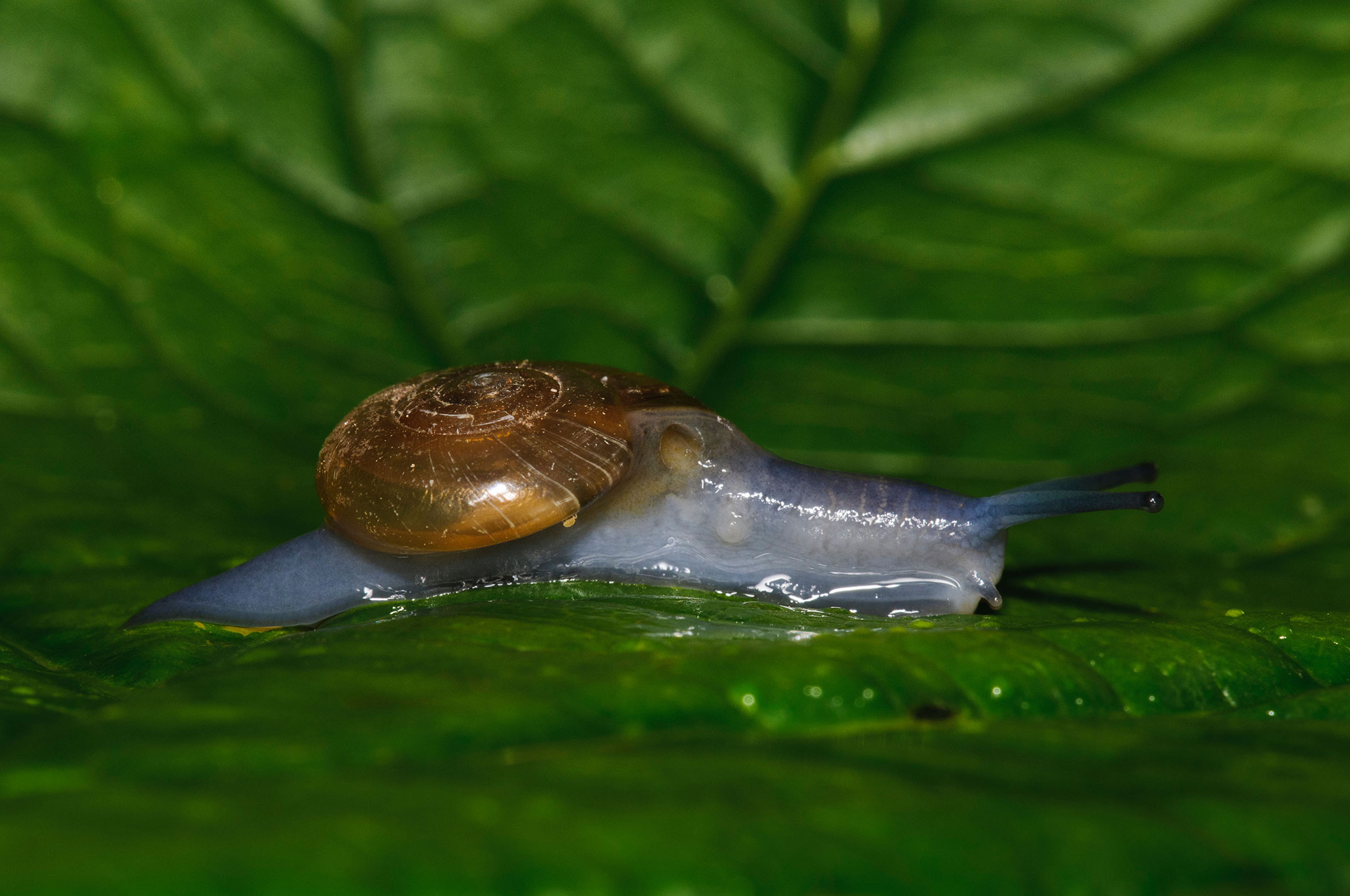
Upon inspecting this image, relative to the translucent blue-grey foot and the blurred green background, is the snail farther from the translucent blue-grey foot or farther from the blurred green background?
the blurred green background

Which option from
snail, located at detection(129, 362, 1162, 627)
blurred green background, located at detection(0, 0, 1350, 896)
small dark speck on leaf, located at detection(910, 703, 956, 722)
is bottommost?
small dark speck on leaf, located at detection(910, 703, 956, 722)

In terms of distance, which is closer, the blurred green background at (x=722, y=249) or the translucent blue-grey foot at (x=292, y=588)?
the translucent blue-grey foot at (x=292, y=588)

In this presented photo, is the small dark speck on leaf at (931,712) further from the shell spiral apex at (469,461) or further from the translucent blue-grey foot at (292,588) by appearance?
the translucent blue-grey foot at (292,588)

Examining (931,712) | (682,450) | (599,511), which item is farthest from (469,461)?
(931,712)

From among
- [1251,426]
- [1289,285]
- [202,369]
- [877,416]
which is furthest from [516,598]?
[1289,285]

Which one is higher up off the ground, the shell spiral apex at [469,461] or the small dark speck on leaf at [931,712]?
the shell spiral apex at [469,461]

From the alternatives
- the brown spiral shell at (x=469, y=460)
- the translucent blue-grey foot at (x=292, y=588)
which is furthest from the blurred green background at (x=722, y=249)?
the brown spiral shell at (x=469, y=460)

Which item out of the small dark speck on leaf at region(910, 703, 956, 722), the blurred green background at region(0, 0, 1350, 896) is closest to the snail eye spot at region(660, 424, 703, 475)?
the blurred green background at region(0, 0, 1350, 896)

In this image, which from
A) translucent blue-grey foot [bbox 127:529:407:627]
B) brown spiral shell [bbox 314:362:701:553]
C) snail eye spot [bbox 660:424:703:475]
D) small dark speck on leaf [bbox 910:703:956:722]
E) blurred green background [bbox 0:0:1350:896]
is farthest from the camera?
blurred green background [bbox 0:0:1350:896]

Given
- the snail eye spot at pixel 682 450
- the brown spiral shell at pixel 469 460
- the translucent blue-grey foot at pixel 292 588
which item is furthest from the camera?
the snail eye spot at pixel 682 450
